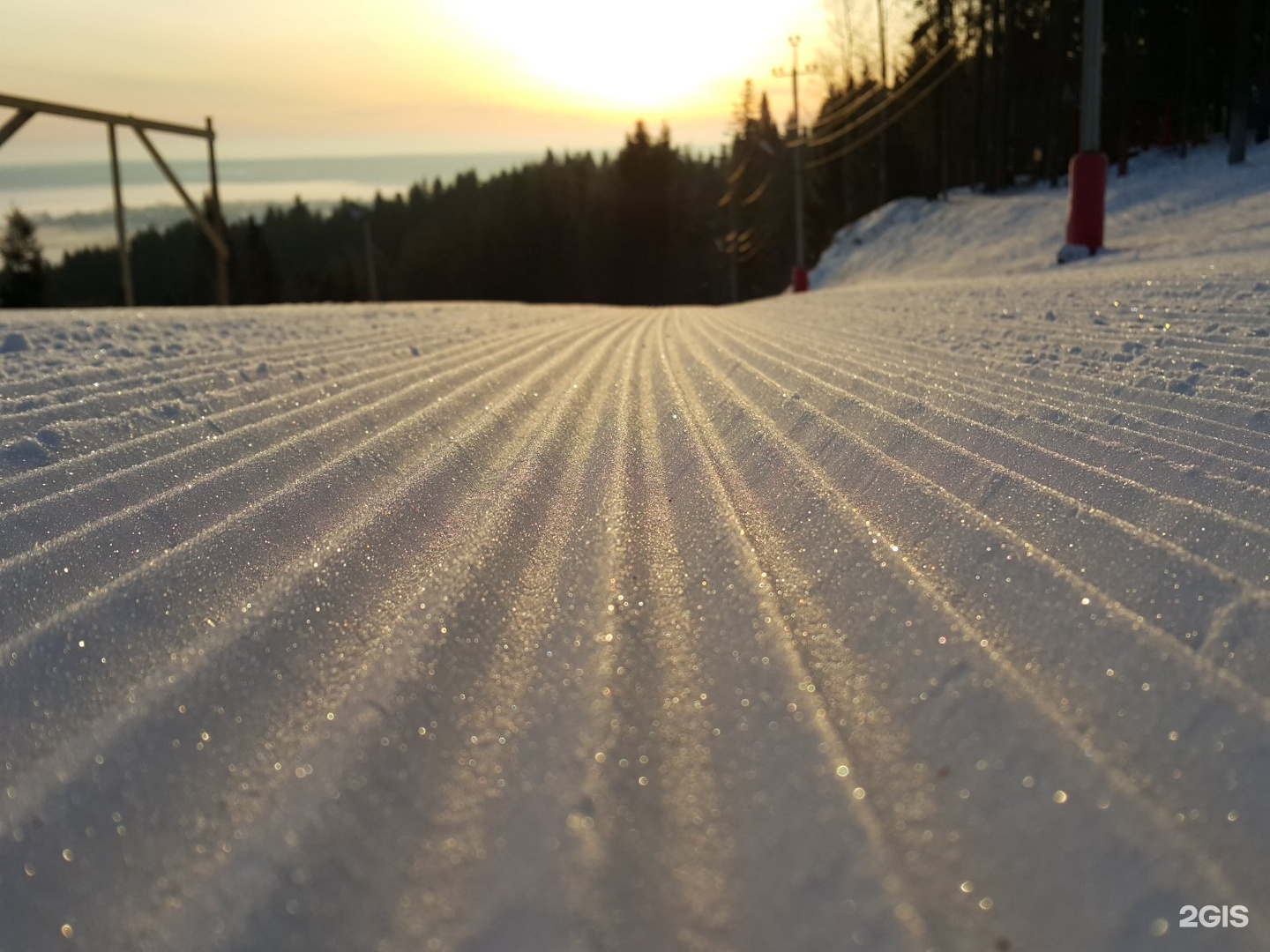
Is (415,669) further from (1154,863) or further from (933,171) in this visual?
(933,171)

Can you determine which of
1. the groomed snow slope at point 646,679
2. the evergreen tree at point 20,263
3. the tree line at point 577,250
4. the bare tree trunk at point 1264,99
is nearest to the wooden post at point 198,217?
the groomed snow slope at point 646,679

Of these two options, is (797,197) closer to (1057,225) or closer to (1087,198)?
(1057,225)

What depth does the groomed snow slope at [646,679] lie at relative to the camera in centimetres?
148

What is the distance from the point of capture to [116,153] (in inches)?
542

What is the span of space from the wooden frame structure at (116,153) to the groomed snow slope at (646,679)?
993 cm

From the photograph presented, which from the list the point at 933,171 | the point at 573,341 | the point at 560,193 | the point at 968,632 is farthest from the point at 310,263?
the point at 968,632

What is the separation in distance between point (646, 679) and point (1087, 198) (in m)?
13.2

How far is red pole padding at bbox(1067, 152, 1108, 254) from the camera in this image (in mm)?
12875

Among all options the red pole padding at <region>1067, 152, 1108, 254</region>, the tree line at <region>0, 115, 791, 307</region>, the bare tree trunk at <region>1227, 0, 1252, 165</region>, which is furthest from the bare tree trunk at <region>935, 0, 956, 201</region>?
the tree line at <region>0, 115, 791, 307</region>

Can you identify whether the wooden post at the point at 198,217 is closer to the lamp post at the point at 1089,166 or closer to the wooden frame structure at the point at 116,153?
the wooden frame structure at the point at 116,153

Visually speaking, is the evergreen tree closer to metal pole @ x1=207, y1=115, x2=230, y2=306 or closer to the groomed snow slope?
metal pole @ x1=207, y1=115, x2=230, y2=306

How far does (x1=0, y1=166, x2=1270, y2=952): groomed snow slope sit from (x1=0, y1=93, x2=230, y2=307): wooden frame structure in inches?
391

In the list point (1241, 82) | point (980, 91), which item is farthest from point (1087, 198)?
point (980, 91)

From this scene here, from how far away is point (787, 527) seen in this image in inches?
118
